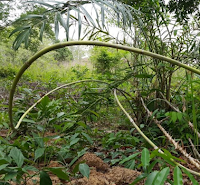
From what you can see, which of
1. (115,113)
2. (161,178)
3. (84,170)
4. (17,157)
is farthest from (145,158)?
(115,113)

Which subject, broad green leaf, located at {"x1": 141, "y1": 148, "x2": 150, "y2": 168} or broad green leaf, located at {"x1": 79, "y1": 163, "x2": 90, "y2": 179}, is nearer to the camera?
broad green leaf, located at {"x1": 141, "y1": 148, "x2": 150, "y2": 168}

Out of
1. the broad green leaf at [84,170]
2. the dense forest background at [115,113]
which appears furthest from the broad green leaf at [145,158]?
the broad green leaf at [84,170]

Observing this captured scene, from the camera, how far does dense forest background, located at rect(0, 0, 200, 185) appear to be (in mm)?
561

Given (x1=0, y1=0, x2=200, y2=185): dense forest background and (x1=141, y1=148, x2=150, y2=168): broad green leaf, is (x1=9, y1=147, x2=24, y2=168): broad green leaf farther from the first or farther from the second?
(x1=141, y1=148, x2=150, y2=168): broad green leaf

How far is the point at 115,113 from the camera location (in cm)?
201

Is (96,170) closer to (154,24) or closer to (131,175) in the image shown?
(131,175)

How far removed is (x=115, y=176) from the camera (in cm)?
78

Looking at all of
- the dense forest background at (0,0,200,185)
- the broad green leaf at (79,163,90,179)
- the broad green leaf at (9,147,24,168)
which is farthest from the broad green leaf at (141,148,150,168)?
the broad green leaf at (9,147,24,168)

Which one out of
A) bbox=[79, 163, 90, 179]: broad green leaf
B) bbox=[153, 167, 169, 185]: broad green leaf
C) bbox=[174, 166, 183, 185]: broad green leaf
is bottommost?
bbox=[79, 163, 90, 179]: broad green leaf

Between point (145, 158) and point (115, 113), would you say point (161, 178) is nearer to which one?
point (145, 158)

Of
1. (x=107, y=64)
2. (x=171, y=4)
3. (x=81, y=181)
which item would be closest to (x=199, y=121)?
(x=81, y=181)

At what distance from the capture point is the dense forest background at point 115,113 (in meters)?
0.56

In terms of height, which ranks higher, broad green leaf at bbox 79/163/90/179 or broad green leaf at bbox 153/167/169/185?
broad green leaf at bbox 153/167/169/185

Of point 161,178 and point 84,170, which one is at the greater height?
point 161,178
